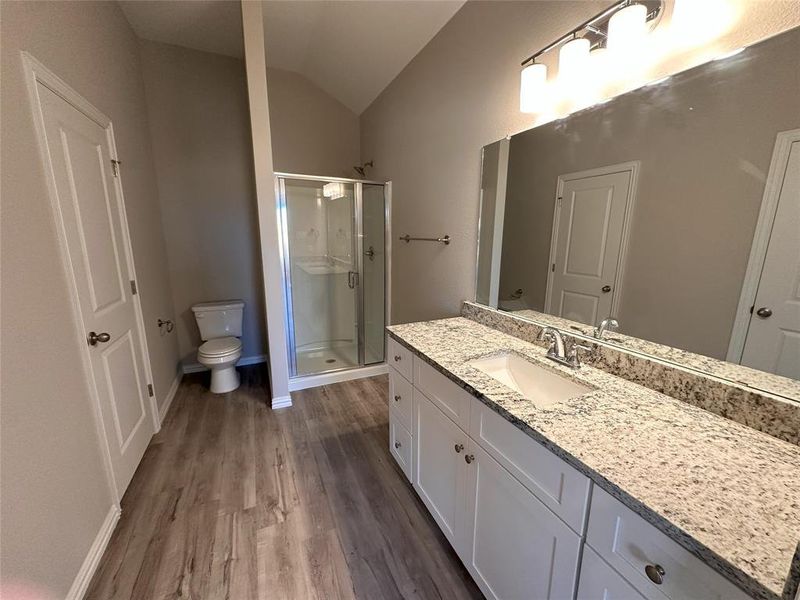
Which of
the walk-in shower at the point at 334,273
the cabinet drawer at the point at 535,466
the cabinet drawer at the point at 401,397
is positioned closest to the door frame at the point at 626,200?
the cabinet drawer at the point at 535,466

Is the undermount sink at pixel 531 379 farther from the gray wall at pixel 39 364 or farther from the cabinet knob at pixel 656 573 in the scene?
the gray wall at pixel 39 364

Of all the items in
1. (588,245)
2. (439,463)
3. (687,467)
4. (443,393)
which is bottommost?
(439,463)

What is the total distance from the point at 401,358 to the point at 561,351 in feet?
2.46

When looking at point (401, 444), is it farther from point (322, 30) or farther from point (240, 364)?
point (322, 30)

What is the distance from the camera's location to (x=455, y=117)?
2068 millimetres

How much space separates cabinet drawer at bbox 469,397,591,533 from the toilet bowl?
2.35 meters

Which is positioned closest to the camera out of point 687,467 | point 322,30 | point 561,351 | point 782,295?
point 687,467


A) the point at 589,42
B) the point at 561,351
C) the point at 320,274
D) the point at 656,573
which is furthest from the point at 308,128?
the point at 656,573

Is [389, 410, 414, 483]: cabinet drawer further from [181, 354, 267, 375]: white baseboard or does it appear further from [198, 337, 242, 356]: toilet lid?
[181, 354, 267, 375]: white baseboard

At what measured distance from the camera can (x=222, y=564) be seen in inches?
54.3

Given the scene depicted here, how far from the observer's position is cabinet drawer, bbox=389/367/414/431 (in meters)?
1.66

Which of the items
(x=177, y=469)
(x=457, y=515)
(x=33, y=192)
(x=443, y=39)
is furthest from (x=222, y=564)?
Answer: (x=443, y=39)

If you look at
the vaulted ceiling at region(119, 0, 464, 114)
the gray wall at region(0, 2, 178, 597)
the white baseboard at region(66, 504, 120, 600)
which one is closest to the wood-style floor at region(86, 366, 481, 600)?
the white baseboard at region(66, 504, 120, 600)

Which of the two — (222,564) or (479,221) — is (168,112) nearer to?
(479,221)
